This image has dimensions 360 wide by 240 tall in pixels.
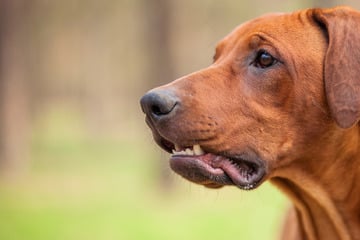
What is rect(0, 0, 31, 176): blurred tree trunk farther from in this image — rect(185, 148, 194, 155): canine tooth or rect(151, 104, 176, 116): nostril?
rect(151, 104, 176, 116): nostril

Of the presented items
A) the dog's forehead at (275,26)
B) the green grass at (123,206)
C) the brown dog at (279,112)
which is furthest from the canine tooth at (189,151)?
the green grass at (123,206)

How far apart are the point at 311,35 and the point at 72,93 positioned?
32.2 m

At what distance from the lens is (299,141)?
4.93 m

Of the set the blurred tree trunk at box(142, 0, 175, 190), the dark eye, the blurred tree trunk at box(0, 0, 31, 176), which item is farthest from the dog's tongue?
the blurred tree trunk at box(0, 0, 31, 176)

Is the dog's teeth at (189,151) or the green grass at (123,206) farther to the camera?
the green grass at (123,206)

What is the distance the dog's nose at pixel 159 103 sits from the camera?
456 centimetres

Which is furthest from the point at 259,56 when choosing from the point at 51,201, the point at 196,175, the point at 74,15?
the point at 74,15

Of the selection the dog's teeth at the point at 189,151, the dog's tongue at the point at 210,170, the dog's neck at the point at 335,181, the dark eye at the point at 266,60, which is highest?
the dark eye at the point at 266,60

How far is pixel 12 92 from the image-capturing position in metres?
18.5

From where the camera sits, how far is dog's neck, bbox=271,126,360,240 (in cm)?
504

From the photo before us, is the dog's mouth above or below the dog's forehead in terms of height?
below

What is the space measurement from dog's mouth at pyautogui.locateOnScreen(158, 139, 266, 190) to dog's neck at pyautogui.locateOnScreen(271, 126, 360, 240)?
9.9 inches

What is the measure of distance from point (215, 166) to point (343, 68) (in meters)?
0.87

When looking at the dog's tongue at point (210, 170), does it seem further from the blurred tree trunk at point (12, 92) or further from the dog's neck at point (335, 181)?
the blurred tree trunk at point (12, 92)
